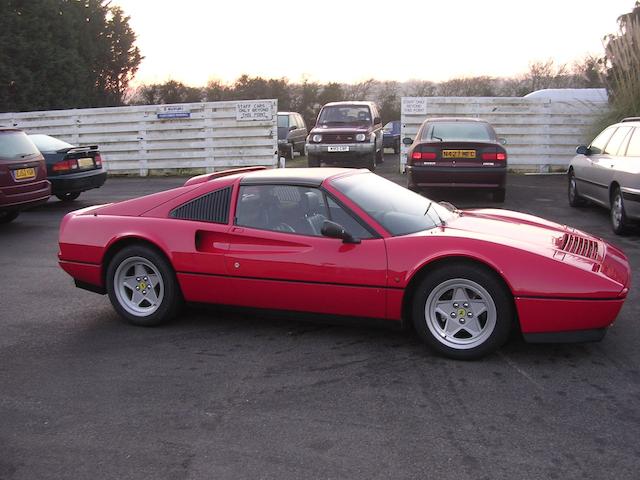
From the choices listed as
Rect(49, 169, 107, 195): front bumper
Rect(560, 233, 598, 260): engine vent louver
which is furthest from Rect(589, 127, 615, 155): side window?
Rect(49, 169, 107, 195): front bumper

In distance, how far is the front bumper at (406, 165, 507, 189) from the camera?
982cm

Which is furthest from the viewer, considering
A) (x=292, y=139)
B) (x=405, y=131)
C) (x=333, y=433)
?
(x=292, y=139)

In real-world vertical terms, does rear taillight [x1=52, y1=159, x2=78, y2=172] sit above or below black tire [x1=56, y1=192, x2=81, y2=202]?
above

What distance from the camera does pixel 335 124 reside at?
52.6ft

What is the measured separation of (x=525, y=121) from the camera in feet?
49.2

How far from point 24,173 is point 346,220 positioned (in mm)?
6830

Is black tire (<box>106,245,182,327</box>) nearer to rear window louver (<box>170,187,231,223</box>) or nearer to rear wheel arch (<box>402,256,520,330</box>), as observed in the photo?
rear window louver (<box>170,187,231,223</box>)

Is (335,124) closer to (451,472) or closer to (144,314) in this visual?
(144,314)

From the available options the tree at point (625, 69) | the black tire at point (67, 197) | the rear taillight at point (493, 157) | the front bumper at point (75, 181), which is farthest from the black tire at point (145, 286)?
the tree at point (625, 69)

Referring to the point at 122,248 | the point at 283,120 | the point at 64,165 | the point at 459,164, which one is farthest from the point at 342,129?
the point at 122,248

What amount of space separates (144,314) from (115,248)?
1.90 feet

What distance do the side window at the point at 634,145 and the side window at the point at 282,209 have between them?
5.22 metres

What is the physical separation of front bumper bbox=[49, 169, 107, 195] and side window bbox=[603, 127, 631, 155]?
8.93 meters

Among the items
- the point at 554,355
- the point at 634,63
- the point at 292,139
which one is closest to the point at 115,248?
the point at 554,355
